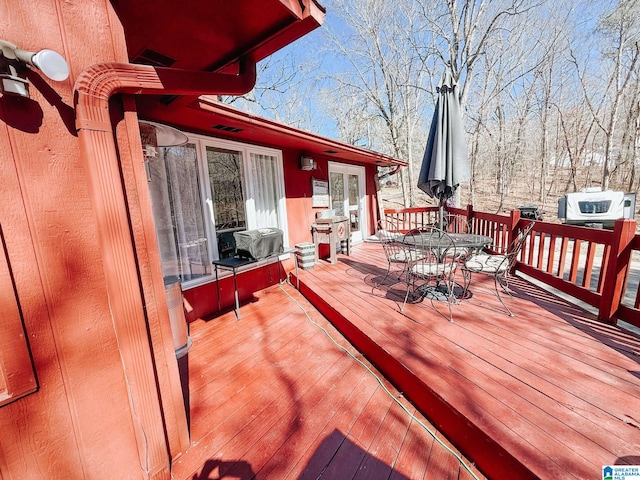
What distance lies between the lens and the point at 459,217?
206 inches

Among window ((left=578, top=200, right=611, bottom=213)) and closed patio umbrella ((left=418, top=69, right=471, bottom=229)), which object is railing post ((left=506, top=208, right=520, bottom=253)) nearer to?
closed patio umbrella ((left=418, top=69, right=471, bottom=229))

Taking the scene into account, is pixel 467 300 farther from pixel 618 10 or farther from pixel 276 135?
pixel 618 10

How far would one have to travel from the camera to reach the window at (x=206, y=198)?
9.53 feet

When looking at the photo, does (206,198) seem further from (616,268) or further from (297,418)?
(616,268)

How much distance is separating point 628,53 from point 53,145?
17474mm

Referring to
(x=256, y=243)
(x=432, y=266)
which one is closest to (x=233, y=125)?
(x=256, y=243)

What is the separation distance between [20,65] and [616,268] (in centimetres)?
409

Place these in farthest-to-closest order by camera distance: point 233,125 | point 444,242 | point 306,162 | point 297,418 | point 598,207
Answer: point 598,207 < point 306,162 < point 233,125 < point 444,242 < point 297,418

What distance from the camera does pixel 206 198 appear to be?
331 centimetres

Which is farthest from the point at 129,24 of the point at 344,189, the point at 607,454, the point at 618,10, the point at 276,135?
the point at 618,10

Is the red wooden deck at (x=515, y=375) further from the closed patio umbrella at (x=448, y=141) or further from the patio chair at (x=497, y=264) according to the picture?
the closed patio umbrella at (x=448, y=141)

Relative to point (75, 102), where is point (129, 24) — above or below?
above

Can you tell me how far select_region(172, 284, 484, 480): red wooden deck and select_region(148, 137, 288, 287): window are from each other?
3.31 feet

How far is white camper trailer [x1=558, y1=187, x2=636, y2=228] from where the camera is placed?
25.8ft
